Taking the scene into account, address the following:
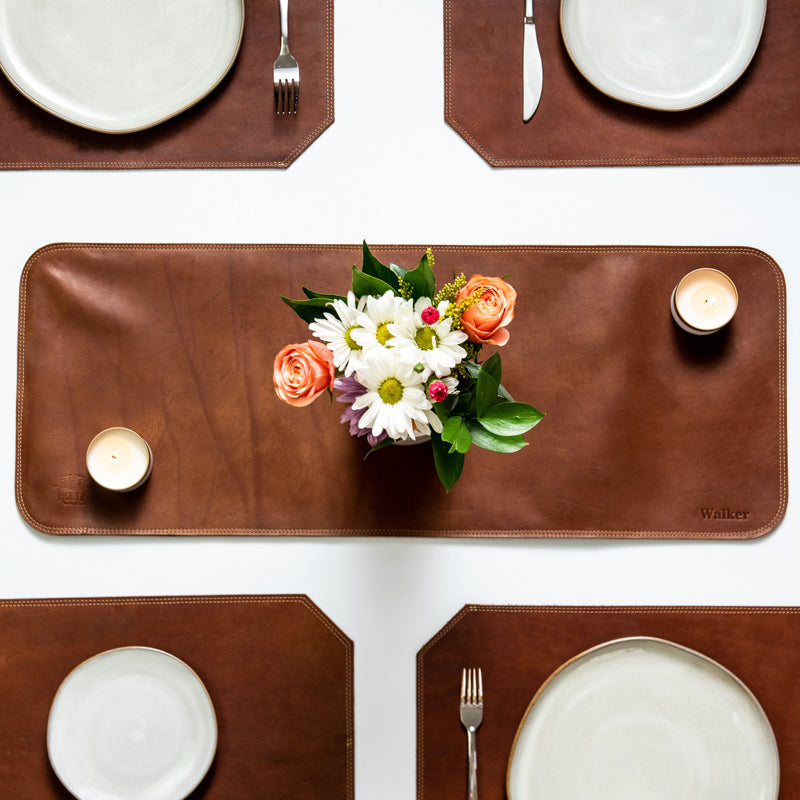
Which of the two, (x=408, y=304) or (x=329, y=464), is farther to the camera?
(x=329, y=464)

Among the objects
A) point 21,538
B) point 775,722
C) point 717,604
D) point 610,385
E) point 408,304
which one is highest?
point 408,304

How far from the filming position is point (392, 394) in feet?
2.32

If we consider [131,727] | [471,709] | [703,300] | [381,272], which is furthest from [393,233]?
[131,727]

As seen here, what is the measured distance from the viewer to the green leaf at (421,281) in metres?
0.74

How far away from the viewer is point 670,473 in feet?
3.21

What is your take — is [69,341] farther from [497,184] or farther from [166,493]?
[497,184]

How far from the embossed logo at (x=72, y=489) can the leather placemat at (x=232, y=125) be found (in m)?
0.49

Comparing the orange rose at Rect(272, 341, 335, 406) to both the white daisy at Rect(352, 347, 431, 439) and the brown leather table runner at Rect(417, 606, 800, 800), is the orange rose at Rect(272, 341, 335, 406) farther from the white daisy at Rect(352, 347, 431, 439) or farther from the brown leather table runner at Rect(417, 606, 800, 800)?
the brown leather table runner at Rect(417, 606, 800, 800)

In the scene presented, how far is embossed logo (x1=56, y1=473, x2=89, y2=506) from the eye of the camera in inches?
38.6

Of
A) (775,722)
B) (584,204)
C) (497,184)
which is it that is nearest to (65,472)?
(497,184)

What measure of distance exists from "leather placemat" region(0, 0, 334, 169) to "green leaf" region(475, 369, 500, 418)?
20.1 inches

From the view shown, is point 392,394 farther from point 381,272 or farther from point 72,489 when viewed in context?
point 72,489

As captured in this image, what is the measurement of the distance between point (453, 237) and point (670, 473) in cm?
50

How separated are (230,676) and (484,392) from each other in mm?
606
